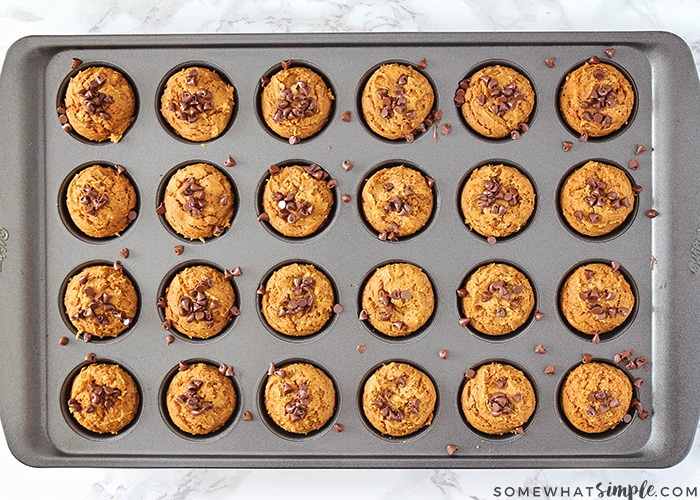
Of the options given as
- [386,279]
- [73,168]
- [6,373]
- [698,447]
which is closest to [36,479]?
[6,373]

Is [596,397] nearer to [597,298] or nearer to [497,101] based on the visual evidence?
[597,298]

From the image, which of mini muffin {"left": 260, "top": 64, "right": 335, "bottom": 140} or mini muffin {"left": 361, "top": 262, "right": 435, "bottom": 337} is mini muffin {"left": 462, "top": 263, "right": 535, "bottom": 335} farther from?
mini muffin {"left": 260, "top": 64, "right": 335, "bottom": 140}

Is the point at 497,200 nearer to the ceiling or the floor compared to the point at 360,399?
nearer to the ceiling

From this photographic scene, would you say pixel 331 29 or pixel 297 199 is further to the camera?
pixel 331 29

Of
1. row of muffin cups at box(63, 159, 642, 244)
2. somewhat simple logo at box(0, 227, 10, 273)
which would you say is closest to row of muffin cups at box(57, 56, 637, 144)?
row of muffin cups at box(63, 159, 642, 244)

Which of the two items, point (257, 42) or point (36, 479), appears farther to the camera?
point (36, 479)

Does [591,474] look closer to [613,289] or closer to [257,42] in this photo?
[613,289]

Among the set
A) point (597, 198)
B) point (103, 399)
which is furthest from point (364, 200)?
point (103, 399)
